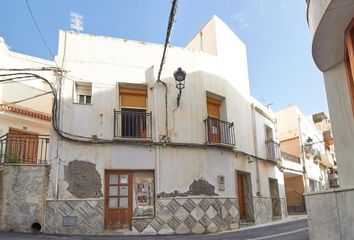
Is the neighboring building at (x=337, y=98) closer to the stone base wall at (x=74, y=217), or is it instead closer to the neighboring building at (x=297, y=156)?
the stone base wall at (x=74, y=217)

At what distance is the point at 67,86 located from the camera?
11.2 m

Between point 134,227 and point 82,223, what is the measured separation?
4.97 ft

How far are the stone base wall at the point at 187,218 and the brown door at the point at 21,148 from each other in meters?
3.85

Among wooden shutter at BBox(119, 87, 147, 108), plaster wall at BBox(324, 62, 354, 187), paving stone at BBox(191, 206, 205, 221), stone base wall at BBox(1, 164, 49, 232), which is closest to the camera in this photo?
plaster wall at BBox(324, 62, 354, 187)

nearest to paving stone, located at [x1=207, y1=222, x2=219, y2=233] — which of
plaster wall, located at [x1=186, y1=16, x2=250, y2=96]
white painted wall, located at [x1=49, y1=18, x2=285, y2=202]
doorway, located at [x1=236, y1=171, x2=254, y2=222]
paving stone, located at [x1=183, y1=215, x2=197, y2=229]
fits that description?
paving stone, located at [x1=183, y1=215, x2=197, y2=229]

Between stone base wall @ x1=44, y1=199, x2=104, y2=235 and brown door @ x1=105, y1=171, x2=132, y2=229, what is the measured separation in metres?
0.36

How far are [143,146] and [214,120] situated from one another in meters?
2.94

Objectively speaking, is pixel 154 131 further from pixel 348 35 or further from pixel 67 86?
pixel 348 35

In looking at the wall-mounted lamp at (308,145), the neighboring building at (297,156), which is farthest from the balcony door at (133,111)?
the wall-mounted lamp at (308,145)

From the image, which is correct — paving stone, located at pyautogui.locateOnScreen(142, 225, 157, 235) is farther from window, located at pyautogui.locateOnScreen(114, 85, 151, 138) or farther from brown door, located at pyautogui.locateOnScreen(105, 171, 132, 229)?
window, located at pyautogui.locateOnScreen(114, 85, 151, 138)

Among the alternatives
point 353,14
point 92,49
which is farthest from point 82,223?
point 353,14

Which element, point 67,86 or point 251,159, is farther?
point 251,159

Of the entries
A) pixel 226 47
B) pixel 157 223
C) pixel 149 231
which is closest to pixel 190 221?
pixel 157 223

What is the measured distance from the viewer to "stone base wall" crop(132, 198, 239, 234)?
10.9 m
